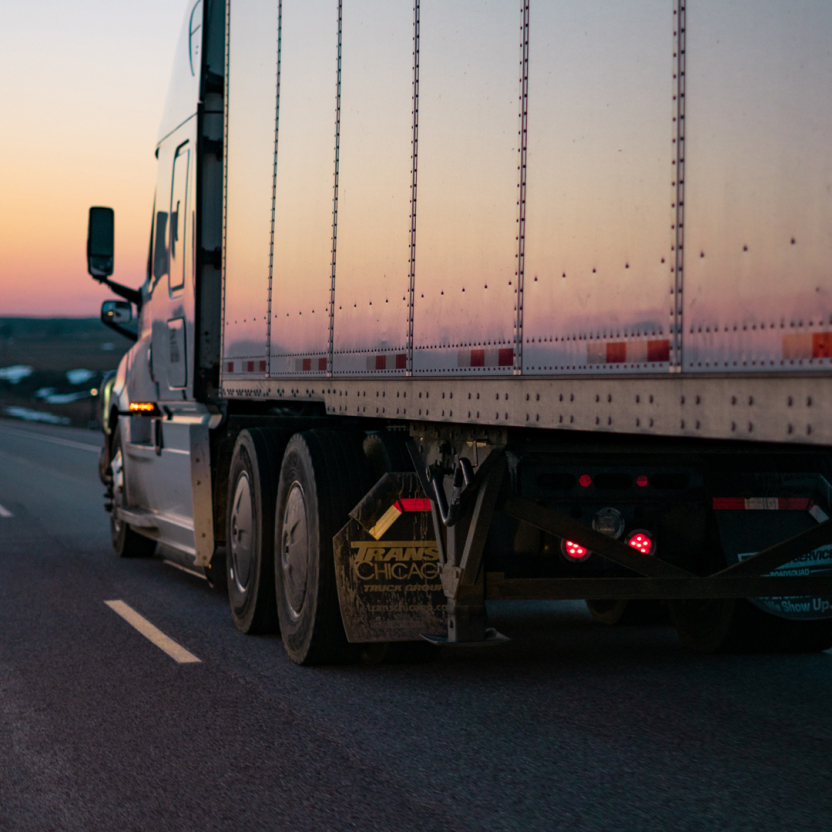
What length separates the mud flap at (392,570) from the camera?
20.6 ft

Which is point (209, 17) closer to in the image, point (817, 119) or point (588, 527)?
point (588, 527)

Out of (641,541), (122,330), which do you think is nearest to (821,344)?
(641,541)

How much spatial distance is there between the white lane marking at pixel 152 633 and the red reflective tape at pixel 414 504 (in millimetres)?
1583

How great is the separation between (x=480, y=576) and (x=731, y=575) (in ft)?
3.60

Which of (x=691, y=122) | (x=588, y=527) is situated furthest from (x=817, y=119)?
(x=588, y=527)

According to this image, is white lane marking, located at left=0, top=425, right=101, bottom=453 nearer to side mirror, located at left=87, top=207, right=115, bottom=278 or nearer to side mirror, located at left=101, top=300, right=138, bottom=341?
side mirror, located at left=101, top=300, right=138, bottom=341

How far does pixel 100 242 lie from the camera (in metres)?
10.1

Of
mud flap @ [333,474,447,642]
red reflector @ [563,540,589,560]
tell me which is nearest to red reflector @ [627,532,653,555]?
red reflector @ [563,540,589,560]

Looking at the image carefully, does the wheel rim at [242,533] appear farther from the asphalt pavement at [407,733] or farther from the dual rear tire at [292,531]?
the asphalt pavement at [407,733]

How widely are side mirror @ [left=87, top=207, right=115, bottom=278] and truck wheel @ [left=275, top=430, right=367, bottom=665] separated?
3732 millimetres

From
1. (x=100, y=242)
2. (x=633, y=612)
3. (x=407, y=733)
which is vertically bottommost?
(x=407, y=733)

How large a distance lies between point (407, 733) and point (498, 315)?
184 centimetres

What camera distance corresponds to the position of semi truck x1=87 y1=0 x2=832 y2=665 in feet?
11.8

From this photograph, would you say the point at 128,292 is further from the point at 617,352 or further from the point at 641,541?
the point at 617,352
